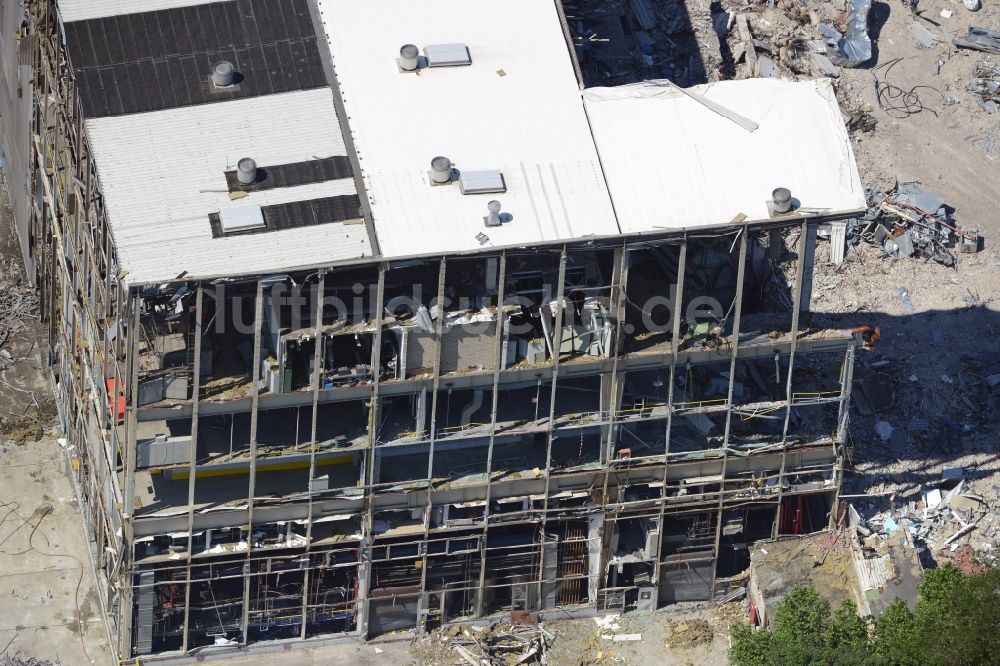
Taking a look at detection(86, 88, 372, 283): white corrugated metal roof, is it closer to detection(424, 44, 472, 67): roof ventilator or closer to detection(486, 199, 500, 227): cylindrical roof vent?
detection(424, 44, 472, 67): roof ventilator

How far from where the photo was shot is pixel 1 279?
91125 mm

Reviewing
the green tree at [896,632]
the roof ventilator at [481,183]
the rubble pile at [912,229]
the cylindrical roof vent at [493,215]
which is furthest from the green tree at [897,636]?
the rubble pile at [912,229]

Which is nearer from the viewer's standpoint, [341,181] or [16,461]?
[341,181]

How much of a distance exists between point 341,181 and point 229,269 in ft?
16.7

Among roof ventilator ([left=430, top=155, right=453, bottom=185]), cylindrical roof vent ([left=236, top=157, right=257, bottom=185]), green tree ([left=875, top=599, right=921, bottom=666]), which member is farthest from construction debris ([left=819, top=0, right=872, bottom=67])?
cylindrical roof vent ([left=236, top=157, right=257, bottom=185])

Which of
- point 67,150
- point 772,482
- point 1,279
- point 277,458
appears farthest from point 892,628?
point 1,279

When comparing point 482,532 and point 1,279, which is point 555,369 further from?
point 1,279

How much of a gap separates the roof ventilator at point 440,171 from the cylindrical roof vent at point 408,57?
13.8 feet

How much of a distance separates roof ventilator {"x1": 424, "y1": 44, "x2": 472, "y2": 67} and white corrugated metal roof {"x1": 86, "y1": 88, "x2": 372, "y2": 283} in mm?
3700

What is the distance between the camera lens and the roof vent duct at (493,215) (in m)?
72.0

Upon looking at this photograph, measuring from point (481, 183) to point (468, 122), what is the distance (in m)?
2.86

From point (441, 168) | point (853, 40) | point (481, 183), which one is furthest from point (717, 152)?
point (853, 40)

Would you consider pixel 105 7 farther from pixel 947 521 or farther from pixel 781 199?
pixel 947 521

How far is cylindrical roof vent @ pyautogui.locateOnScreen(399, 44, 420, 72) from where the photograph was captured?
7531cm
